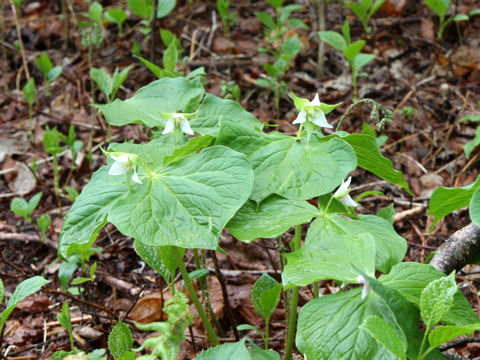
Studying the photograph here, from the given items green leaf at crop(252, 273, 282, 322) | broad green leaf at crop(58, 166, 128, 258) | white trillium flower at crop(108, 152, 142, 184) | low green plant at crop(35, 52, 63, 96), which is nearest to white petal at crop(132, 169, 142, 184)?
white trillium flower at crop(108, 152, 142, 184)

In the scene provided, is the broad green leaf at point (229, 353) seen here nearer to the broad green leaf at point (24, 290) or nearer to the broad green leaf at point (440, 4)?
the broad green leaf at point (24, 290)

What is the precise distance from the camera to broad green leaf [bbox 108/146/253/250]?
1.22 meters

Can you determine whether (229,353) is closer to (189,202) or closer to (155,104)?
(189,202)

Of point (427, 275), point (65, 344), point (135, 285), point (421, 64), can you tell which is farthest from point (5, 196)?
point (421, 64)

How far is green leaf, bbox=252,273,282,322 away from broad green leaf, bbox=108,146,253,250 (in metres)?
0.41

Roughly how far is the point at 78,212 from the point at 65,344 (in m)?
0.98

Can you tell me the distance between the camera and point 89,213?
1.33m

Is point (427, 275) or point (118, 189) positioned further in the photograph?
point (118, 189)

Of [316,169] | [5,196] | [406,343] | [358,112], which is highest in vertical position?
[316,169]

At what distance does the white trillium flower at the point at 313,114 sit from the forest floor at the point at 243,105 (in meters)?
0.85

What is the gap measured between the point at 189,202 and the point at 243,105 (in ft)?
8.84

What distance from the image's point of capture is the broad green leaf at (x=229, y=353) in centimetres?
120

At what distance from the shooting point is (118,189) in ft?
4.51

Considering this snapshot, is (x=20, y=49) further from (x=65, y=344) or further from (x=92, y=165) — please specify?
(x=65, y=344)
